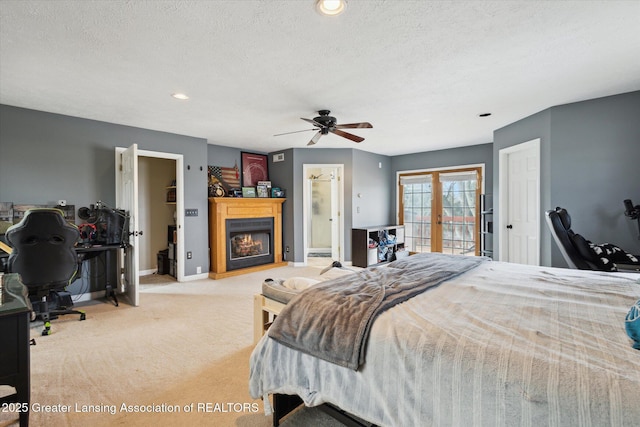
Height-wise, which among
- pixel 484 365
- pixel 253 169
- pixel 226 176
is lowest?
pixel 484 365

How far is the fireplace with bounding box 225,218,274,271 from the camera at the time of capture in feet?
18.0

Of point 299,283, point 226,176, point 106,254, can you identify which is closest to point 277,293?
point 299,283

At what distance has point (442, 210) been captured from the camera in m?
6.60

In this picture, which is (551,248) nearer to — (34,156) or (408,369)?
Answer: (408,369)

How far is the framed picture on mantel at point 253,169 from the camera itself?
6.25 m

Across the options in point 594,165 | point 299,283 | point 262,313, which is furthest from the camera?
point 594,165

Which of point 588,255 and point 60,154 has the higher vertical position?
point 60,154

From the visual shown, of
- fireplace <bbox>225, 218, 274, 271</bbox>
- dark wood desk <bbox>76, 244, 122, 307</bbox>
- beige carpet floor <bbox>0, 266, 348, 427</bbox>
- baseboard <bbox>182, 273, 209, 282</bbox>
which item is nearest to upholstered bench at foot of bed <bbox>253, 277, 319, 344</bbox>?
beige carpet floor <bbox>0, 266, 348, 427</bbox>

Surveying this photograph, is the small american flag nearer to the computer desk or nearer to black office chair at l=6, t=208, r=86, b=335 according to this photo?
the computer desk

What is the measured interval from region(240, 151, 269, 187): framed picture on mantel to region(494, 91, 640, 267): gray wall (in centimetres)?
493

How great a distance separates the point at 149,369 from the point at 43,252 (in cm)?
171

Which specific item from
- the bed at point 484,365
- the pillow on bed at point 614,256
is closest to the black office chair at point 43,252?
the bed at point 484,365

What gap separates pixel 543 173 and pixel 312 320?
12.7 ft

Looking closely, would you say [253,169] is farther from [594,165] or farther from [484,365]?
[484,365]
